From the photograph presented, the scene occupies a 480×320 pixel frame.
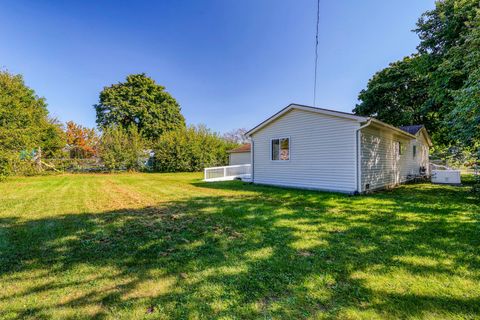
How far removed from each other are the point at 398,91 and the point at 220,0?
15478 millimetres

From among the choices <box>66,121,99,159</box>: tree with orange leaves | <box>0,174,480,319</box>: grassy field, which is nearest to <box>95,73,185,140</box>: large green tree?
<box>66,121,99,159</box>: tree with orange leaves

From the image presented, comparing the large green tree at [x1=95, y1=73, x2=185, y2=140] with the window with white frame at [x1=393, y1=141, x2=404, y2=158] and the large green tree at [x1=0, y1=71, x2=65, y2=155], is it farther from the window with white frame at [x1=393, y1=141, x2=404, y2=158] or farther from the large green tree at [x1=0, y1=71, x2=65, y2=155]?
the window with white frame at [x1=393, y1=141, x2=404, y2=158]

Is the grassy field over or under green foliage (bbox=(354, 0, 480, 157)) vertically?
under

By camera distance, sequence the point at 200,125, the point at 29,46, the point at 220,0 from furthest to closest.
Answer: the point at 200,125 < the point at 29,46 < the point at 220,0

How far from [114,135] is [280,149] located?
1519 centimetres

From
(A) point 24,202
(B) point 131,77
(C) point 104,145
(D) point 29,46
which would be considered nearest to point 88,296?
(A) point 24,202

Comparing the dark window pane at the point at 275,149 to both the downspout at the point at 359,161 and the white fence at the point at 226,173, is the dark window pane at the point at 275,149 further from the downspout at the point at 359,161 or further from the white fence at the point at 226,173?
the downspout at the point at 359,161

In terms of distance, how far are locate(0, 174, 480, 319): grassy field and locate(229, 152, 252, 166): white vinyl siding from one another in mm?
15461

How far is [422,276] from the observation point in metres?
2.40

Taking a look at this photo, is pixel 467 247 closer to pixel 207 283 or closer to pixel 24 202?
pixel 207 283

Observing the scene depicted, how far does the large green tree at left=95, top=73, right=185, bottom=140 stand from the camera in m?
28.0

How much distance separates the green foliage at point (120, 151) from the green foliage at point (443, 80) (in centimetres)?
2012

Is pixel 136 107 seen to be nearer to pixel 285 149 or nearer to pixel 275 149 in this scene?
pixel 275 149

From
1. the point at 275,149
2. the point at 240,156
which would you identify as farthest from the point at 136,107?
the point at 275,149
